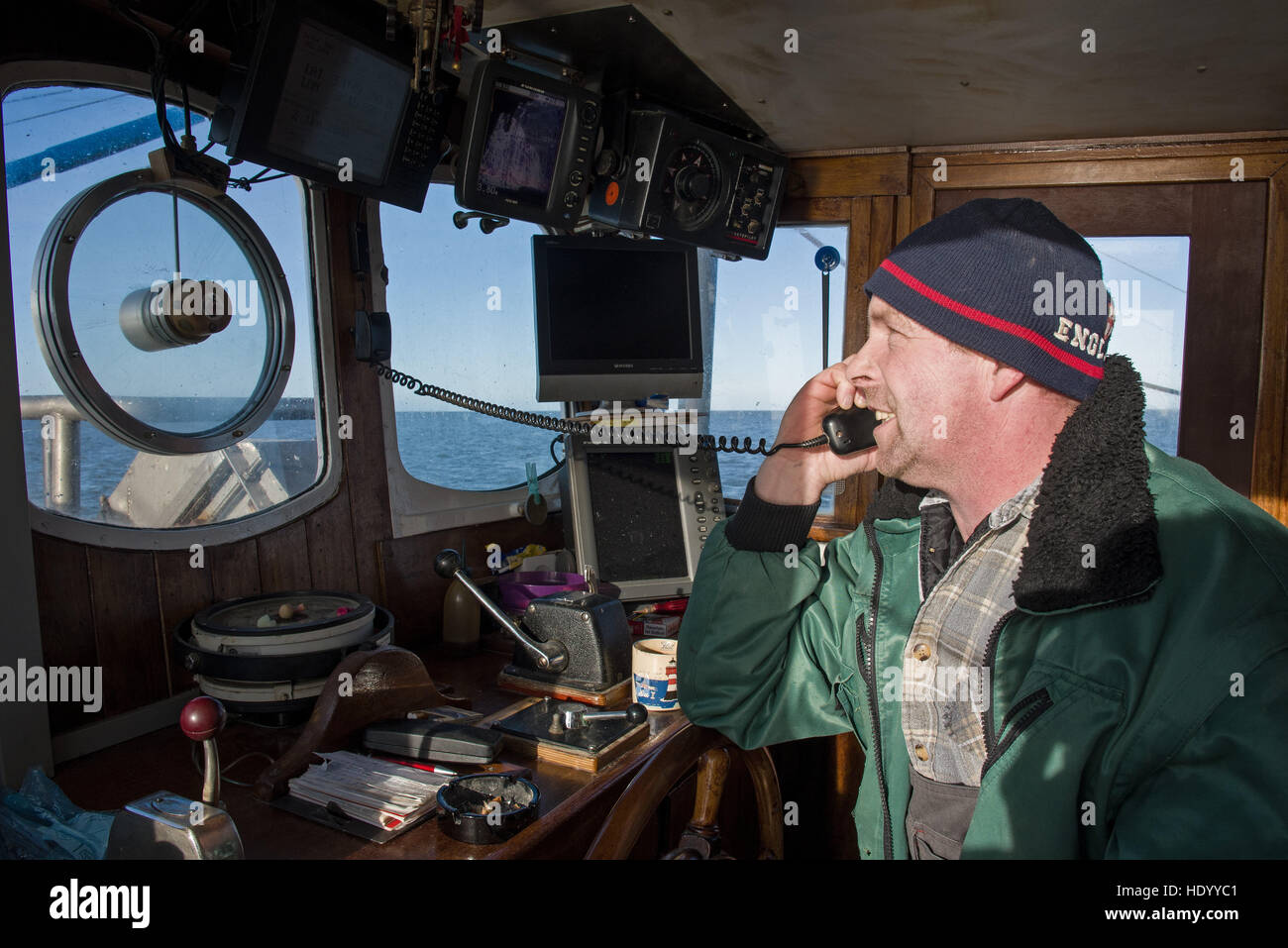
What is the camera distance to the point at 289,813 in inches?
52.0

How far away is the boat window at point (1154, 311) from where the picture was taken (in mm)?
2564

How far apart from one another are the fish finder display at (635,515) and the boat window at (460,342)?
27 cm

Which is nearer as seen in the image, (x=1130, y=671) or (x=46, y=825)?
(x=1130, y=671)

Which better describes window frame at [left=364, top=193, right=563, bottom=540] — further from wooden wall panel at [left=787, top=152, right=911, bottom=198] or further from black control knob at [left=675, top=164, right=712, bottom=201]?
wooden wall panel at [left=787, top=152, right=911, bottom=198]

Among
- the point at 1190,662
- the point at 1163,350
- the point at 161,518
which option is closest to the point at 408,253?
the point at 161,518

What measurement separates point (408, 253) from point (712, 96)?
92 cm

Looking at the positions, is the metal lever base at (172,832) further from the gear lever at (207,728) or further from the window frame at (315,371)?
the window frame at (315,371)

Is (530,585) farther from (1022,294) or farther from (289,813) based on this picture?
(1022,294)

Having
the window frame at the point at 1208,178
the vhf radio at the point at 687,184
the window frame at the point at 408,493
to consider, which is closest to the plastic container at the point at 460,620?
the window frame at the point at 408,493

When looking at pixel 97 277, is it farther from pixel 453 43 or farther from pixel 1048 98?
pixel 1048 98

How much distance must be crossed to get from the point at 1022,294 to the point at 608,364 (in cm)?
147

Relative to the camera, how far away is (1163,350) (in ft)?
8.46

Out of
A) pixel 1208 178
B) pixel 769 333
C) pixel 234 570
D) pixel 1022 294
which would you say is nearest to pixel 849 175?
pixel 769 333

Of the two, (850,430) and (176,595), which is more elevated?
(850,430)
